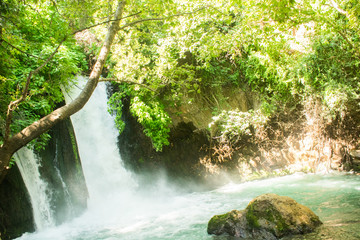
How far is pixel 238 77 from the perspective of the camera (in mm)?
11273

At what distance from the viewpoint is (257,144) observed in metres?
10.6

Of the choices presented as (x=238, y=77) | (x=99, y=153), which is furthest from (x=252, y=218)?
(x=238, y=77)

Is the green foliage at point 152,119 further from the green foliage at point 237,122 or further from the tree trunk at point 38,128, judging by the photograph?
the tree trunk at point 38,128

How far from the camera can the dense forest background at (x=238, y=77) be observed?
768 cm

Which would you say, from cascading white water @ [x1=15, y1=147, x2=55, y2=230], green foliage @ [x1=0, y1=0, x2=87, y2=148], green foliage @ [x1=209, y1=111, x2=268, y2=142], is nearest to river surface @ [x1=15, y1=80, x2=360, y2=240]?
cascading white water @ [x1=15, y1=147, x2=55, y2=230]

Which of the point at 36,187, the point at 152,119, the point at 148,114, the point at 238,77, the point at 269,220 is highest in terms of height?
the point at 238,77

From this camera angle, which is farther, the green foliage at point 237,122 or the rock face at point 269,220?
the green foliage at point 237,122

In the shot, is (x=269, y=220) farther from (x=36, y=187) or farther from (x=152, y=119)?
(x=36, y=187)

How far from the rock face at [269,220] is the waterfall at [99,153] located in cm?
616

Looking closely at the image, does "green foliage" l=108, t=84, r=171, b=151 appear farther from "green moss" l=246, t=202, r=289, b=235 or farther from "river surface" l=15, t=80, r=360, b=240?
"green moss" l=246, t=202, r=289, b=235

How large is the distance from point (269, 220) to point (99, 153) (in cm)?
751

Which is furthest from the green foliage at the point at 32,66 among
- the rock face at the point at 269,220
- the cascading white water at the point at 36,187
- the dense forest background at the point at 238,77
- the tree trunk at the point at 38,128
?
the rock face at the point at 269,220

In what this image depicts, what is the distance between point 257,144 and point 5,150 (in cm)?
931

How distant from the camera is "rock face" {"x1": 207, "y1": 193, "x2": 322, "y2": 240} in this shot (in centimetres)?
417
